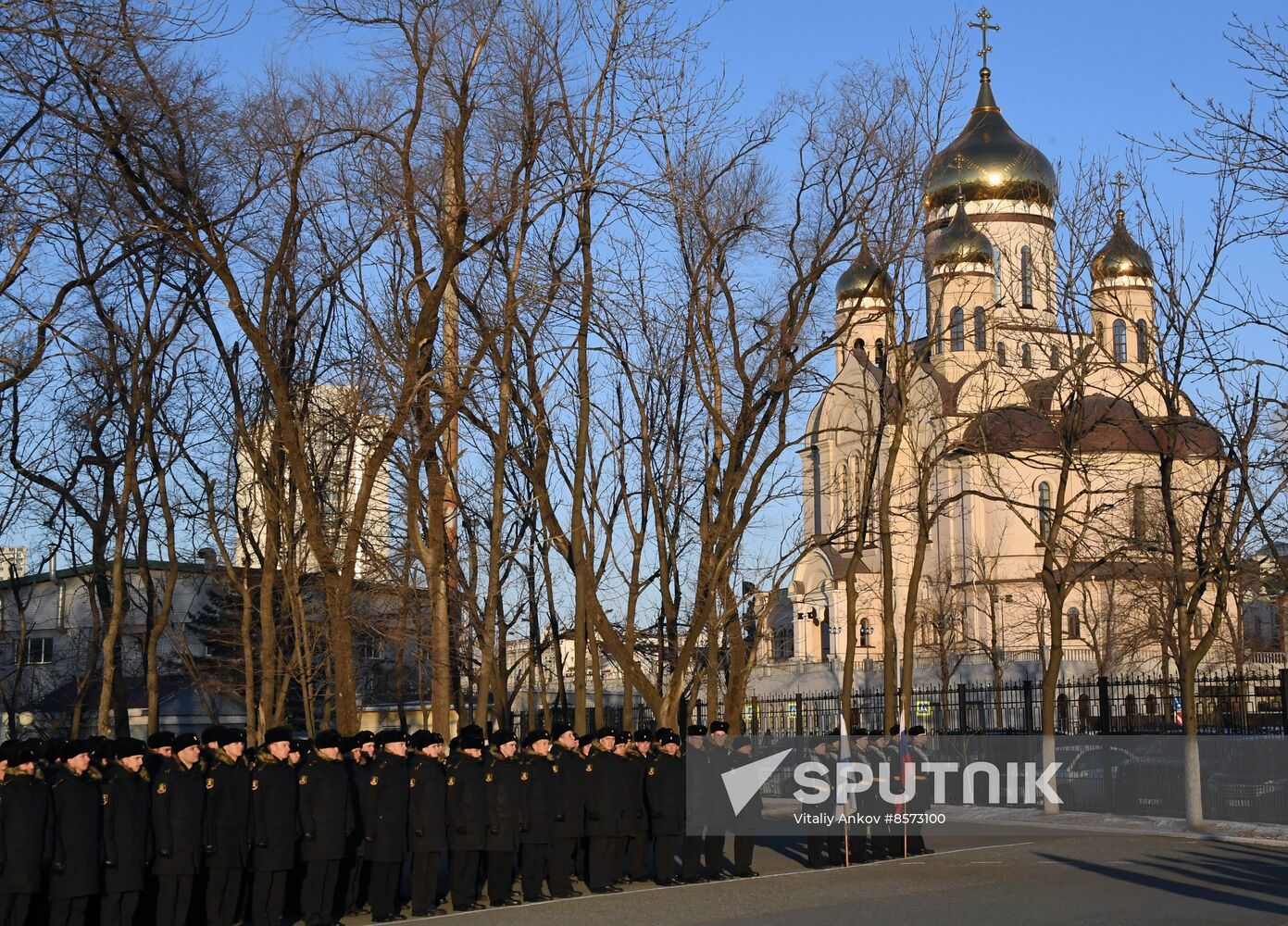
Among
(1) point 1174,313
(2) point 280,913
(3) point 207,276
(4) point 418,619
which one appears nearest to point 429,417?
(4) point 418,619

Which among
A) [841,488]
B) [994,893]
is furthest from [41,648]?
[994,893]

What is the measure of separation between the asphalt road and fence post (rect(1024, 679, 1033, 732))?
8.97 meters

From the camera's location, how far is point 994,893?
14.8 meters

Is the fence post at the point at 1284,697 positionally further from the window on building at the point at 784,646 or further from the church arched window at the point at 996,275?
the window on building at the point at 784,646

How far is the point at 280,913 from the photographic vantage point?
565 inches

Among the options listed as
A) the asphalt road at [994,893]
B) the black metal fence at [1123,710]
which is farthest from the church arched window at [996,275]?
the asphalt road at [994,893]

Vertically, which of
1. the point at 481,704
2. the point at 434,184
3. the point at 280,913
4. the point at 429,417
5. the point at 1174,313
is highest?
the point at 434,184

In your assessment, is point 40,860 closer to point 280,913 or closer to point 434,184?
point 280,913

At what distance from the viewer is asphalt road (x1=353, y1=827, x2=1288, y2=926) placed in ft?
43.6

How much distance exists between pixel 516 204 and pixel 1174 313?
963 centimetres

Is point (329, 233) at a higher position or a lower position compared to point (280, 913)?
higher

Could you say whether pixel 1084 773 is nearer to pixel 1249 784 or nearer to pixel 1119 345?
pixel 1249 784

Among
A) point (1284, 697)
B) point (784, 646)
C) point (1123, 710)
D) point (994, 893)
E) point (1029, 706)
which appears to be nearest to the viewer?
point (994, 893)

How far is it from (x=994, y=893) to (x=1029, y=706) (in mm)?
14774
